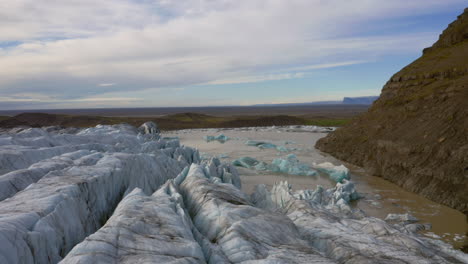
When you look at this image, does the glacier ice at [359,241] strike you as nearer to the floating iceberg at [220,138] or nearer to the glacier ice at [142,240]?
the glacier ice at [142,240]

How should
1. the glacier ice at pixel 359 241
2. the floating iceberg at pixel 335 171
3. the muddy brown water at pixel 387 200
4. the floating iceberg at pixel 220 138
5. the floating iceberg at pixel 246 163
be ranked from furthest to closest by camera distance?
the floating iceberg at pixel 220 138
the floating iceberg at pixel 246 163
the floating iceberg at pixel 335 171
the muddy brown water at pixel 387 200
the glacier ice at pixel 359 241

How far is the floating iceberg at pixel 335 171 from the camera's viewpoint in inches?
813

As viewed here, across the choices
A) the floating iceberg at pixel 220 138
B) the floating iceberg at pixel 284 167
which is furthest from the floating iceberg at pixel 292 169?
the floating iceberg at pixel 220 138

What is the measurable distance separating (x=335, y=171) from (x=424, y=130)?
6.56 meters

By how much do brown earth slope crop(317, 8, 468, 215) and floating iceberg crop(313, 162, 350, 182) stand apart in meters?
2.47

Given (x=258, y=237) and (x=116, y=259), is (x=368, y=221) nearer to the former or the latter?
(x=258, y=237)

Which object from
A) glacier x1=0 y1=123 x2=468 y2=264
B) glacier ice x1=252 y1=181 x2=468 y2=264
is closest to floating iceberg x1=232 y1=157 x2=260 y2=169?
glacier x1=0 y1=123 x2=468 y2=264

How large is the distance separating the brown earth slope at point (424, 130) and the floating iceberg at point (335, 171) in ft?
8.12

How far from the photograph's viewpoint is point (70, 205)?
6617 millimetres

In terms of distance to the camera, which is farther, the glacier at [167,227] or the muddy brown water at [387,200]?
the muddy brown water at [387,200]

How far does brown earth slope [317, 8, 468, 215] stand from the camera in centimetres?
1567

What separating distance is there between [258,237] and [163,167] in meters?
8.59

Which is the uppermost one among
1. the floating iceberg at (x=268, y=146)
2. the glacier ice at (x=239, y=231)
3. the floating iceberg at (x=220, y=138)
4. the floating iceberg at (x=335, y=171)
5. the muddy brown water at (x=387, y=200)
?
the glacier ice at (x=239, y=231)

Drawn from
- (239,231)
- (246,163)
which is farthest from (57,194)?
(246,163)
